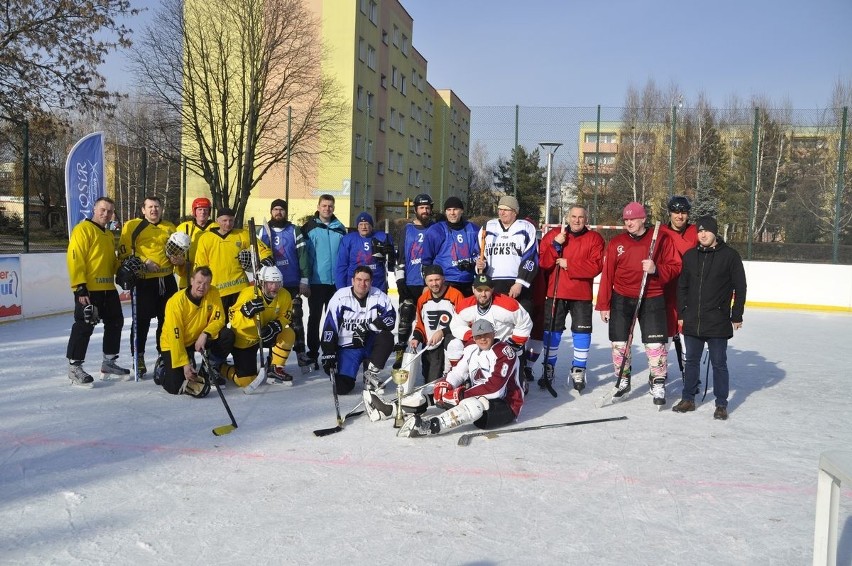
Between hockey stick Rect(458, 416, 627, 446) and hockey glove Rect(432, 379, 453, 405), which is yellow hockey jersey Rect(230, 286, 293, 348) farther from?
hockey stick Rect(458, 416, 627, 446)

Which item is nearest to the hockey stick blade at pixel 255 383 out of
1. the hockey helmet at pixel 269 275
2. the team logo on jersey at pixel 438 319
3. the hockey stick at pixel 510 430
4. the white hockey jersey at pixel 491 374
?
the hockey helmet at pixel 269 275

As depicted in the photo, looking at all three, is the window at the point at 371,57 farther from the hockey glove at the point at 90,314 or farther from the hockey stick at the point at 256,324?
the hockey glove at the point at 90,314

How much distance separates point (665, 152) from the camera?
1473 centimetres

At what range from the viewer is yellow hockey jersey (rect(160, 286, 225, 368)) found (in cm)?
479

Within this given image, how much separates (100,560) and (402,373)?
1.98m

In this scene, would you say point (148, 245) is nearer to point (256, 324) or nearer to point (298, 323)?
point (256, 324)

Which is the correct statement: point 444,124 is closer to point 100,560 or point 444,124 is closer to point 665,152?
point 665,152

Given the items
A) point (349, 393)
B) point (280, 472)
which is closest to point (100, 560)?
point (280, 472)

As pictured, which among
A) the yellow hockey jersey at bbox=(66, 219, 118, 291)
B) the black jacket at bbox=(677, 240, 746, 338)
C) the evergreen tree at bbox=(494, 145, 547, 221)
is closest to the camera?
the black jacket at bbox=(677, 240, 746, 338)

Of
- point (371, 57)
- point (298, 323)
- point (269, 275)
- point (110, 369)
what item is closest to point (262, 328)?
point (269, 275)

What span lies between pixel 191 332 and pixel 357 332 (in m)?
1.30

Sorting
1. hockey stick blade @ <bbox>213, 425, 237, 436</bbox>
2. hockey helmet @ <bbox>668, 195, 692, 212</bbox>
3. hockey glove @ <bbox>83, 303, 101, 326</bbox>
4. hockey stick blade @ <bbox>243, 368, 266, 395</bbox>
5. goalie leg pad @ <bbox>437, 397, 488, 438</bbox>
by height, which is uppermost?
hockey helmet @ <bbox>668, 195, 692, 212</bbox>

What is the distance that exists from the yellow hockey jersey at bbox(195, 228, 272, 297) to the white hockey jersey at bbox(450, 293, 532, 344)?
6.07 ft

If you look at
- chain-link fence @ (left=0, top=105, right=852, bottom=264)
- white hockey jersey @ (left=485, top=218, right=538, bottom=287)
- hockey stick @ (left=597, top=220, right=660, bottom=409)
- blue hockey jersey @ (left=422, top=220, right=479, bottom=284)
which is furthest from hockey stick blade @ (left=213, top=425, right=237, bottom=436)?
chain-link fence @ (left=0, top=105, right=852, bottom=264)
